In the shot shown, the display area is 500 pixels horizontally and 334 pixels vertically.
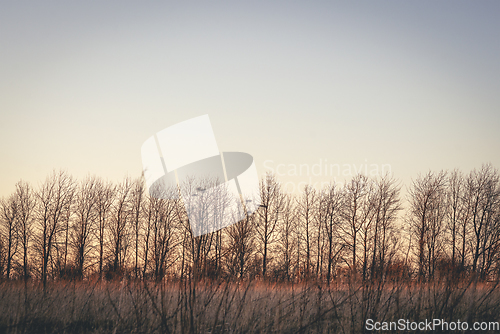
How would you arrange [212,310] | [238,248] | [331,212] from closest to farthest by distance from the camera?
[238,248]
[212,310]
[331,212]

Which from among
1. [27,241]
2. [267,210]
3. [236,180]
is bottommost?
[27,241]

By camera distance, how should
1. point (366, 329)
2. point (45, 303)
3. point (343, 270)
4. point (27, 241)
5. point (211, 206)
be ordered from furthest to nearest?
1. point (27, 241)
2. point (211, 206)
3. point (45, 303)
4. point (366, 329)
5. point (343, 270)

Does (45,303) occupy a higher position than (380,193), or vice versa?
(380,193)

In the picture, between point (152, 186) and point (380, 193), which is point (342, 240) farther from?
point (152, 186)

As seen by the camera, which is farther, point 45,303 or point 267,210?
point 267,210

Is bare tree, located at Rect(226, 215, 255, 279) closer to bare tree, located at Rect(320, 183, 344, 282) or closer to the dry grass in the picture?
the dry grass

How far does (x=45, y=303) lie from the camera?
7.68 meters

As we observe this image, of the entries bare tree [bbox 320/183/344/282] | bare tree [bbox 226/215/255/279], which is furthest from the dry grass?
bare tree [bbox 320/183/344/282]

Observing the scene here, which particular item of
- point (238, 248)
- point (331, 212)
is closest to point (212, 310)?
point (238, 248)

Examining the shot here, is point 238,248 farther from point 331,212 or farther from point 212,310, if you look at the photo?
point 331,212

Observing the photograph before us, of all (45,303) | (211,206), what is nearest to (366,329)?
(45,303)

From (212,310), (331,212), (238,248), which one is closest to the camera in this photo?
(238,248)

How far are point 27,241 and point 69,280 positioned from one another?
103ft

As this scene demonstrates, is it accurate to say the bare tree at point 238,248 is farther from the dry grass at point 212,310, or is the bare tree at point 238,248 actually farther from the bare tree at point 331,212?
the bare tree at point 331,212
